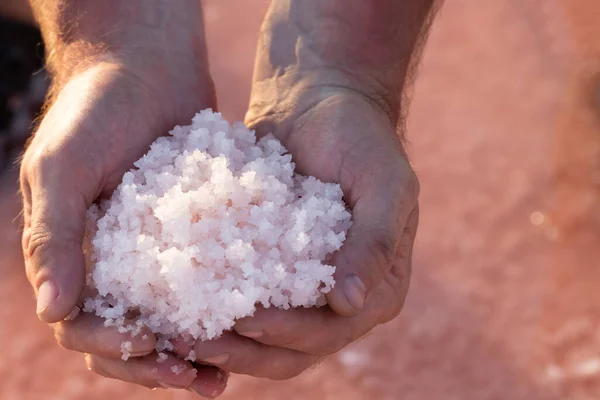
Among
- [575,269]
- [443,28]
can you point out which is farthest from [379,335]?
[443,28]

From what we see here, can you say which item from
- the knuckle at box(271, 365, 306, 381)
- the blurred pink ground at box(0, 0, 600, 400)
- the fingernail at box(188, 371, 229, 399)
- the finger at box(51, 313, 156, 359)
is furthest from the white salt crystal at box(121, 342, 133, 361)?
the blurred pink ground at box(0, 0, 600, 400)

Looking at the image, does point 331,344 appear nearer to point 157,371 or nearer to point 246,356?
point 246,356

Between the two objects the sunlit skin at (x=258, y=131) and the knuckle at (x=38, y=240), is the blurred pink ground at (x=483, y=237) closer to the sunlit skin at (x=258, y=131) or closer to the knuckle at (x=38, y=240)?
the sunlit skin at (x=258, y=131)

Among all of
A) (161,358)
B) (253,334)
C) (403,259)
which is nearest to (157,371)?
(161,358)

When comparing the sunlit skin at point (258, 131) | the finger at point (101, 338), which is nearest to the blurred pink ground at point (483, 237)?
the sunlit skin at point (258, 131)

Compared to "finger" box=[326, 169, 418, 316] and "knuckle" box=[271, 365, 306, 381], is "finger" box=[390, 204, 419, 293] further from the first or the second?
"knuckle" box=[271, 365, 306, 381]

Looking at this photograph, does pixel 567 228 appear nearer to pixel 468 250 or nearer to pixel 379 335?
pixel 468 250
